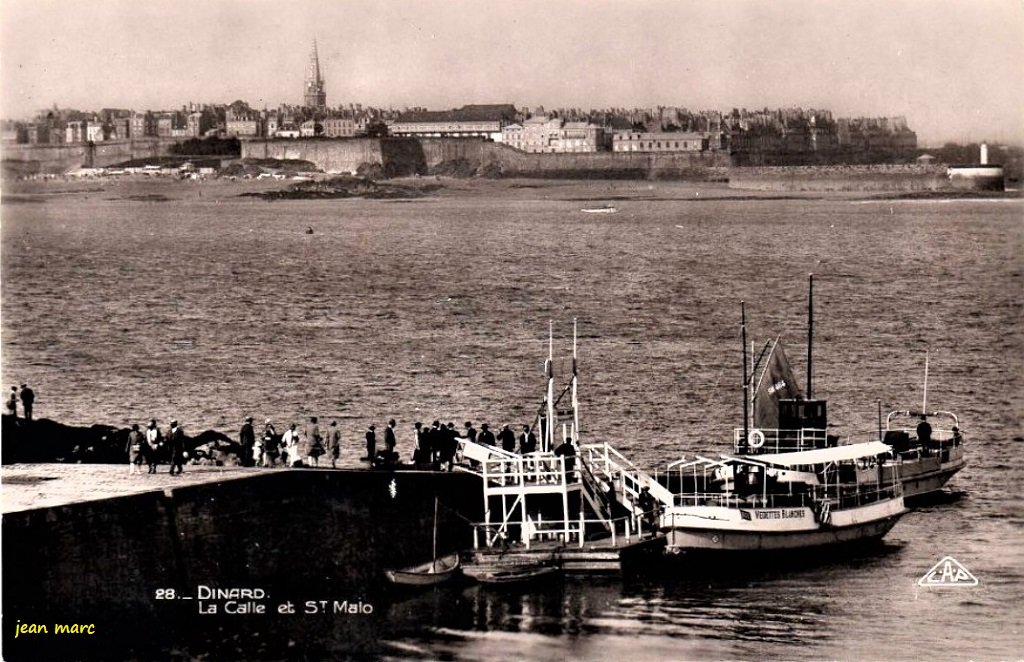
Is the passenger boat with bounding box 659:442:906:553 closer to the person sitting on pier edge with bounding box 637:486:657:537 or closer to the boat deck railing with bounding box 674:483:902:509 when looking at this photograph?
the boat deck railing with bounding box 674:483:902:509

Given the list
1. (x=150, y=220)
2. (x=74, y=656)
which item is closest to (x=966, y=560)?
(x=74, y=656)

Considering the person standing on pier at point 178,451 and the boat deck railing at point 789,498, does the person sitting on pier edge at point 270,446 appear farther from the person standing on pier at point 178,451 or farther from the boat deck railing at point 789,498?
the boat deck railing at point 789,498

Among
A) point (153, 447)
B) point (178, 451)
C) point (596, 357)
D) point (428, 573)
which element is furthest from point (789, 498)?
point (596, 357)

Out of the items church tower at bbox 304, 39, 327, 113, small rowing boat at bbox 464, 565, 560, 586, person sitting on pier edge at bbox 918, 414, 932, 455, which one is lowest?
small rowing boat at bbox 464, 565, 560, 586

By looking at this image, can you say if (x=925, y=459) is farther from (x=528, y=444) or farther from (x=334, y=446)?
(x=334, y=446)

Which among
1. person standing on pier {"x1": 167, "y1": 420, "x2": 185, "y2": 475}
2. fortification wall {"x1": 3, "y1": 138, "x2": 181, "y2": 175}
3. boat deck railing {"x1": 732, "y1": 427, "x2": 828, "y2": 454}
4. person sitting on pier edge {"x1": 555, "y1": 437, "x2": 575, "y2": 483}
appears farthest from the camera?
fortification wall {"x1": 3, "y1": 138, "x2": 181, "y2": 175}

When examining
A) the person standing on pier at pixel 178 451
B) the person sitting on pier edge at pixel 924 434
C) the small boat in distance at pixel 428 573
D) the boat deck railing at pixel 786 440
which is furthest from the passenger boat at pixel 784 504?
the person standing on pier at pixel 178 451

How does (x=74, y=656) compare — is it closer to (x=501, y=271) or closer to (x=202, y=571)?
(x=202, y=571)

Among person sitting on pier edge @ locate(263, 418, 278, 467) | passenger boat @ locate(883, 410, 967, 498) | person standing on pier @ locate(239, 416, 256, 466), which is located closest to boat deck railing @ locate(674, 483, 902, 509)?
passenger boat @ locate(883, 410, 967, 498)
